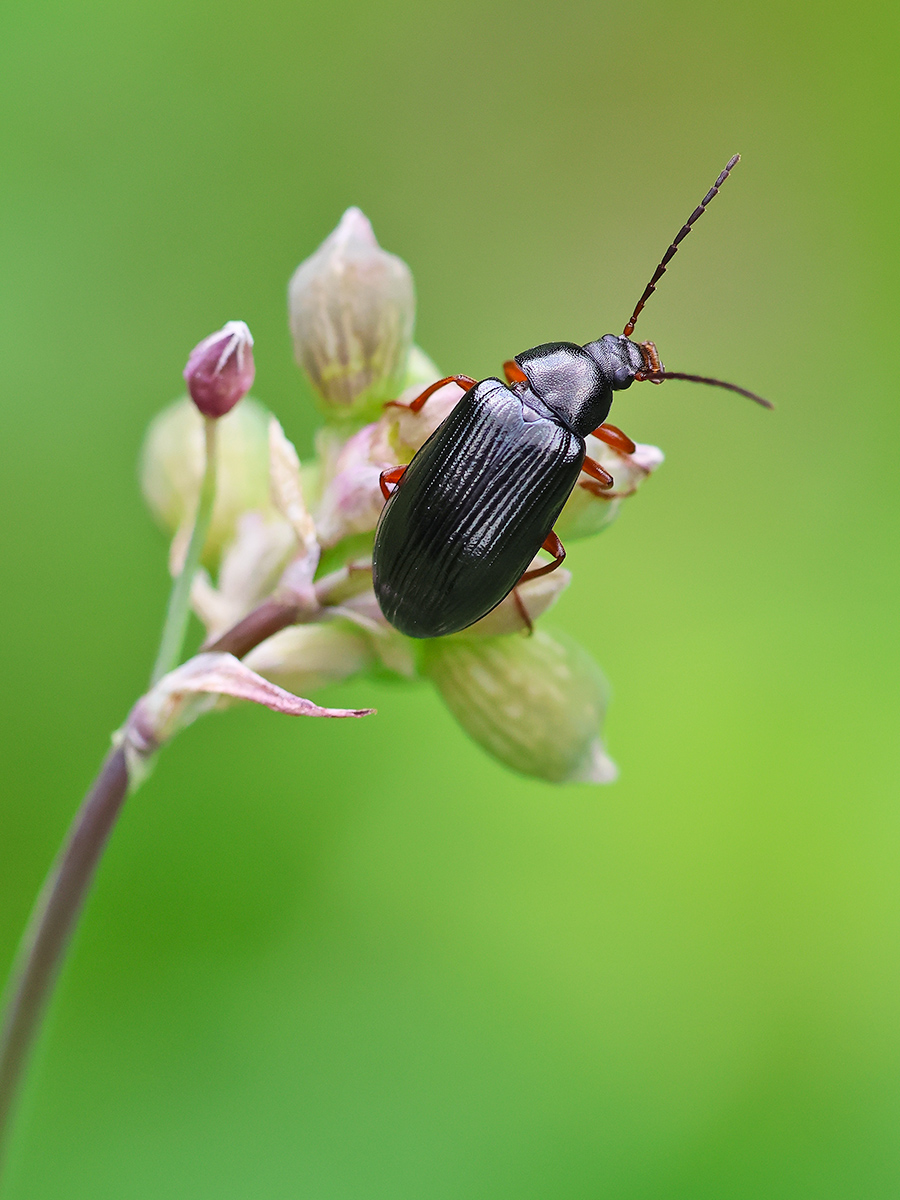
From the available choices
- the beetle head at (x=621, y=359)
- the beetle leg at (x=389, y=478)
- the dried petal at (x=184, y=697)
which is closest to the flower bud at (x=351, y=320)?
the beetle leg at (x=389, y=478)

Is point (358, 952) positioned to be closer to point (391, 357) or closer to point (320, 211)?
point (391, 357)

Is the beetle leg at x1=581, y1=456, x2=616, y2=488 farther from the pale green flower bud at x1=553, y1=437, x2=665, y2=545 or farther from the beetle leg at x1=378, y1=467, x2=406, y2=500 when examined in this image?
the beetle leg at x1=378, y1=467, x2=406, y2=500

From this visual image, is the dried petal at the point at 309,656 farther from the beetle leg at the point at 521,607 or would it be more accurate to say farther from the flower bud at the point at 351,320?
the flower bud at the point at 351,320

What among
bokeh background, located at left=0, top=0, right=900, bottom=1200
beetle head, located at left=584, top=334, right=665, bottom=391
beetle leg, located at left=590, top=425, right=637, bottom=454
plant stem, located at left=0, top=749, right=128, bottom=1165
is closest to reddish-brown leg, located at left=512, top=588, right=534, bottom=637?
beetle leg, located at left=590, top=425, right=637, bottom=454

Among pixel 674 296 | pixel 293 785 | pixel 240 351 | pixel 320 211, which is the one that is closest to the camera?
pixel 240 351

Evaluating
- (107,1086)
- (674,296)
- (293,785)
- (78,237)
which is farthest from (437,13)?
(107,1086)

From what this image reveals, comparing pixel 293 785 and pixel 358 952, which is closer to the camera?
pixel 358 952
